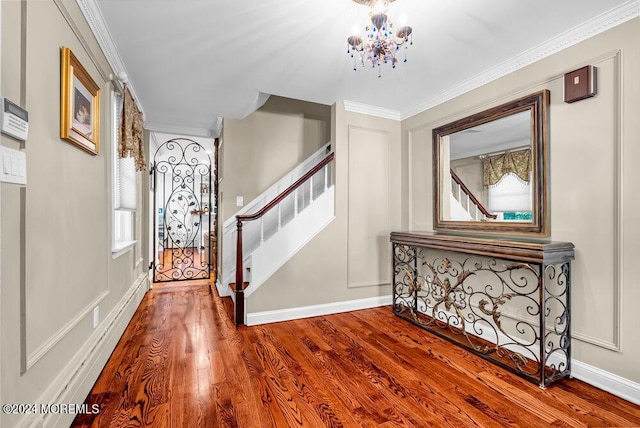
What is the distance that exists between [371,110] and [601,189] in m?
2.29

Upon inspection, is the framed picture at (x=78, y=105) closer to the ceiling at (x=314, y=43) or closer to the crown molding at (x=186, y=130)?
the ceiling at (x=314, y=43)

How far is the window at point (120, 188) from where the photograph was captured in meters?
2.52

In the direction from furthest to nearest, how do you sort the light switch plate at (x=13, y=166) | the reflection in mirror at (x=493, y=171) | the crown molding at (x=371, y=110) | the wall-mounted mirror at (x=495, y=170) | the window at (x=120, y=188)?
1. the crown molding at (x=371, y=110)
2. the window at (x=120, y=188)
3. the reflection in mirror at (x=493, y=171)
4. the wall-mounted mirror at (x=495, y=170)
5. the light switch plate at (x=13, y=166)

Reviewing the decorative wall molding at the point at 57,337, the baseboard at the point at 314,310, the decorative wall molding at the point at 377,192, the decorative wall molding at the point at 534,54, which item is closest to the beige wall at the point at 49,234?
the decorative wall molding at the point at 57,337

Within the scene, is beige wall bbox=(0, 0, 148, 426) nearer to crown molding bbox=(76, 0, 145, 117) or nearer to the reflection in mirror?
crown molding bbox=(76, 0, 145, 117)

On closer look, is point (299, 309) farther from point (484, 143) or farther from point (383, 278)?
point (484, 143)

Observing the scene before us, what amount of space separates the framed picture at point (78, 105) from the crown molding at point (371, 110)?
2.35 m

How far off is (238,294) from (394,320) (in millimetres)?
1612

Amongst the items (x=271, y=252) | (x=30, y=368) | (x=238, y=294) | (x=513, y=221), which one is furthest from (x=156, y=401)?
(x=513, y=221)

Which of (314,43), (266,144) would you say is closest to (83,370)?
(314,43)

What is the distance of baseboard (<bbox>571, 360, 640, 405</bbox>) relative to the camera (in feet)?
5.79

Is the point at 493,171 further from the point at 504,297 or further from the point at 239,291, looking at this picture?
the point at 239,291

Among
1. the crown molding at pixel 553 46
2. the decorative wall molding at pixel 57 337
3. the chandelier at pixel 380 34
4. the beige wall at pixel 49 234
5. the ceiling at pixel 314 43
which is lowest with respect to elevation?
the decorative wall molding at pixel 57 337

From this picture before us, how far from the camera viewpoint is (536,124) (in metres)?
2.27
